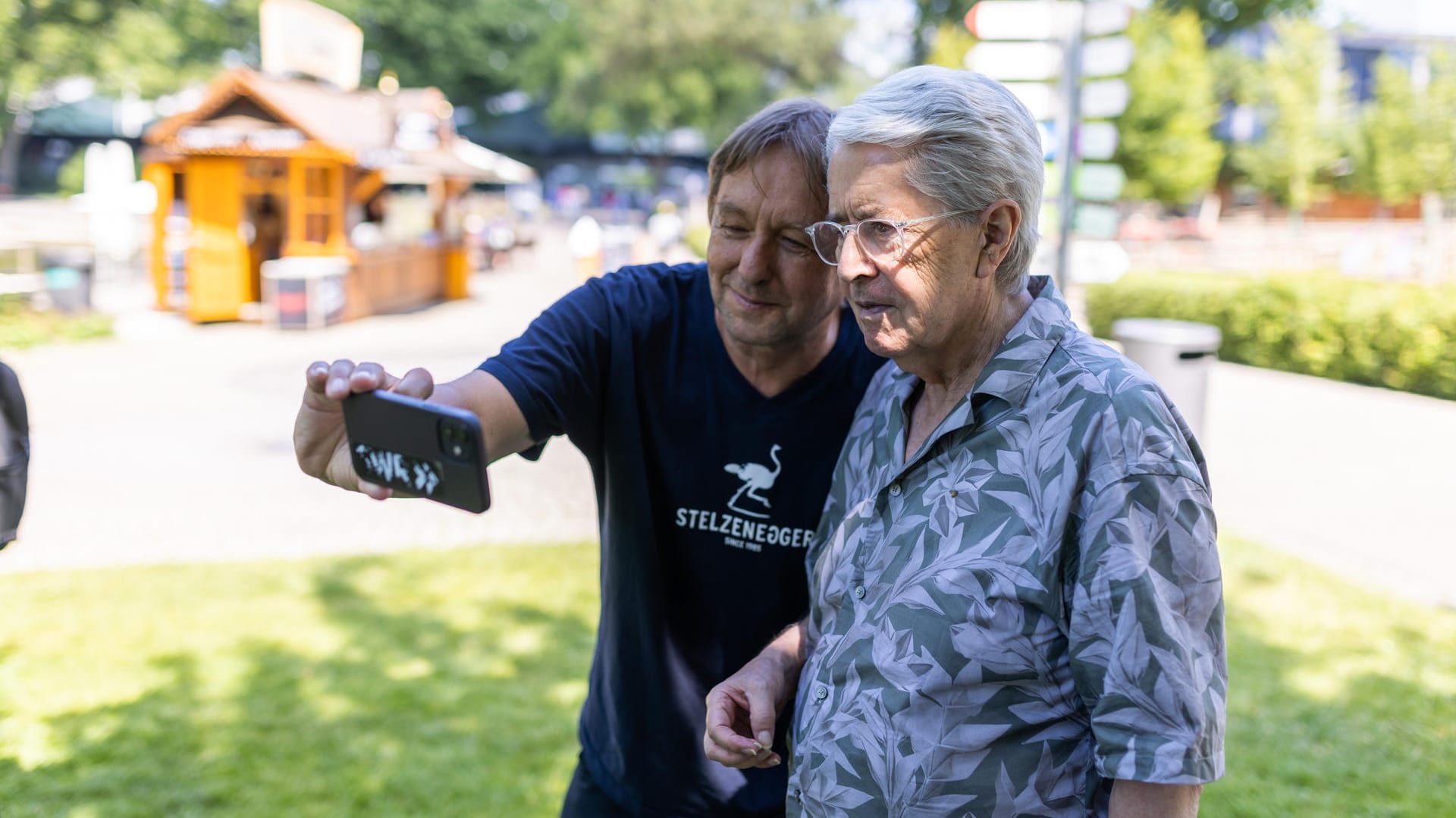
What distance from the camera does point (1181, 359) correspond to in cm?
782

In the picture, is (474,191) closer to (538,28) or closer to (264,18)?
(538,28)

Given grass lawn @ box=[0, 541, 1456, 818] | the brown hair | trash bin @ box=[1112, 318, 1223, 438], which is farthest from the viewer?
trash bin @ box=[1112, 318, 1223, 438]

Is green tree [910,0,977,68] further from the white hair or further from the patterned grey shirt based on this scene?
the patterned grey shirt

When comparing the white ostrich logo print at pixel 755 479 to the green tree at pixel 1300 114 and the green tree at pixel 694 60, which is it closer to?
the green tree at pixel 1300 114

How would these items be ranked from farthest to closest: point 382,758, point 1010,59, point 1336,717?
1. point 1010,59
2. point 1336,717
3. point 382,758

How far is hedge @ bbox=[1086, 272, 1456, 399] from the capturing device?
12953 millimetres

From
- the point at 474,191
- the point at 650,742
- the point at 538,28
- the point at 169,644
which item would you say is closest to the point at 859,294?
the point at 650,742

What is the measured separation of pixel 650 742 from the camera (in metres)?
2.31

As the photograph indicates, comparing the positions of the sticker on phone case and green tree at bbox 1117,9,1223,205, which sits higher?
green tree at bbox 1117,9,1223,205

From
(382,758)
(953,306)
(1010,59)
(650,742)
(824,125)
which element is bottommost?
(382,758)

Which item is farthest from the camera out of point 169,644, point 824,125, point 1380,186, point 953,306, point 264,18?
point 1380,186

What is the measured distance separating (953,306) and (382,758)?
3.39 metres

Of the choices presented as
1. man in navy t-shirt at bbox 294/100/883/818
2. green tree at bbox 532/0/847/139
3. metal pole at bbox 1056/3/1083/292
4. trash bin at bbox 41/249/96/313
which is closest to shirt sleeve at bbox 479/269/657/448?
man in navy t-shirt at bbox 294/100/883/818

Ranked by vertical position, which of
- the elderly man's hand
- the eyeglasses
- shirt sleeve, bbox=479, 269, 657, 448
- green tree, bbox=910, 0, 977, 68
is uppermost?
green tree, bbox=910, 0, 977, 68
